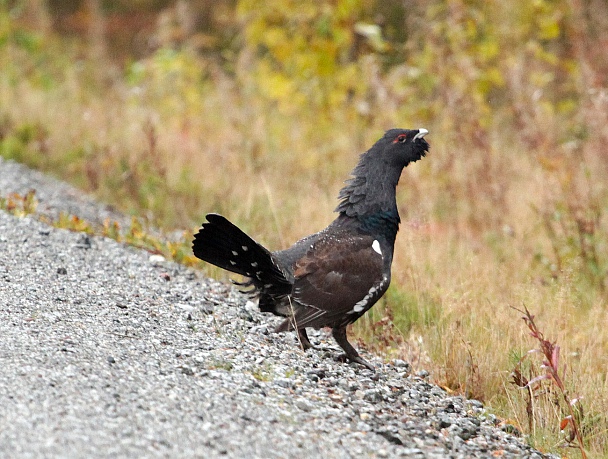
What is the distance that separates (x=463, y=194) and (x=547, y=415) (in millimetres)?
4411

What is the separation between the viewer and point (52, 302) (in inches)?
198

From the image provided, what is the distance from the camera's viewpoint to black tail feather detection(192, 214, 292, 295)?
16.3ft

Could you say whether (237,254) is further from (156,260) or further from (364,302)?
(156,260)

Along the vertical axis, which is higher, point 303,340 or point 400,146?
point 400,146

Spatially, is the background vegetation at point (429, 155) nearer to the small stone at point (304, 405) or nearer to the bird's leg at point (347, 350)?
the bird's leg at point (347, 350)

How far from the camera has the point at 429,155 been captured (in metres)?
9.59

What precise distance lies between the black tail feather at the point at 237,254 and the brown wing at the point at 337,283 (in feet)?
0.48

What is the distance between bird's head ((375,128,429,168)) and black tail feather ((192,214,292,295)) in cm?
116

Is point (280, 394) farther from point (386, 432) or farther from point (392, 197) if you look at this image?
point (392, 197)

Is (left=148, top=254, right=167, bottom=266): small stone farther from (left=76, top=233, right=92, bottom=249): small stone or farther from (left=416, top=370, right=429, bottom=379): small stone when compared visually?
(left=416, top=370, right=429, bottom=379): small stone

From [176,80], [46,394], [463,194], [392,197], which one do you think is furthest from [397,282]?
[176,80]

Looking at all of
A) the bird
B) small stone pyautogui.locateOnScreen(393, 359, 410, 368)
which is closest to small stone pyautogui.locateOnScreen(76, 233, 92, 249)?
the bird

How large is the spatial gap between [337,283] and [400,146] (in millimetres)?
1172

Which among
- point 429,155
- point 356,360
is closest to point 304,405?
point 356,360
